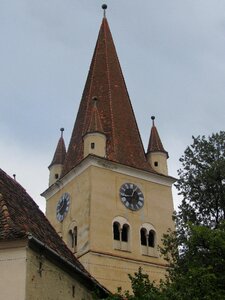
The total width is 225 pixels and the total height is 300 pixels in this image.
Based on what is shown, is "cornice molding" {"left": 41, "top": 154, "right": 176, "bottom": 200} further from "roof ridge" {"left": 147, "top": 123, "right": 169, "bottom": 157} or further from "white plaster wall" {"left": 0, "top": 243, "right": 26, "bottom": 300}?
"white plaster wall" {"left": 0, "top": 243, "right": 26, "bottom": 300}

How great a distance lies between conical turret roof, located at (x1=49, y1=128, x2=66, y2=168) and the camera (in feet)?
131

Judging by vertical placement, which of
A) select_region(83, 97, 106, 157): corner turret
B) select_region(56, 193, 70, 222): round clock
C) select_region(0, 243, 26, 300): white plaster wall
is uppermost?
select_region(83, 97, 106, 157): corner turret

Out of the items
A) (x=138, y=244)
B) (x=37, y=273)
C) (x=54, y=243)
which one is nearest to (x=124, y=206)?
(x=138, y=244)

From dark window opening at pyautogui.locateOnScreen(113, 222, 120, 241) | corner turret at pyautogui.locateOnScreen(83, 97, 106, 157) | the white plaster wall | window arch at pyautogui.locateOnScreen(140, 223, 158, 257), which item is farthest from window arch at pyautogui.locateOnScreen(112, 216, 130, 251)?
the white plaster wall

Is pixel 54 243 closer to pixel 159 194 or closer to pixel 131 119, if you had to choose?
pixel 159 194

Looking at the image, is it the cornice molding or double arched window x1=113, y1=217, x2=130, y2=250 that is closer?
double arched window x1=113, y1=217, x2=130, y2=250

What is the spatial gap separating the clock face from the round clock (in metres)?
3.22

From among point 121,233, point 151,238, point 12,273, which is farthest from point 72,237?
point 12,273

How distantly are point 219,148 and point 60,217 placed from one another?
54.8 feet

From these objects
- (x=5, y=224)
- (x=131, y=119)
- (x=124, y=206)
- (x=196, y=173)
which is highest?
(x=131, y=119)

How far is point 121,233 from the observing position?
33656 mm

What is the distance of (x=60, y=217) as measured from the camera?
119 feet

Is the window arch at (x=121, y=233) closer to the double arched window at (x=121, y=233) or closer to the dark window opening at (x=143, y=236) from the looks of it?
the double arched window at (x=121, y=233)

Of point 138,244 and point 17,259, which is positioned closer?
point 17,259
